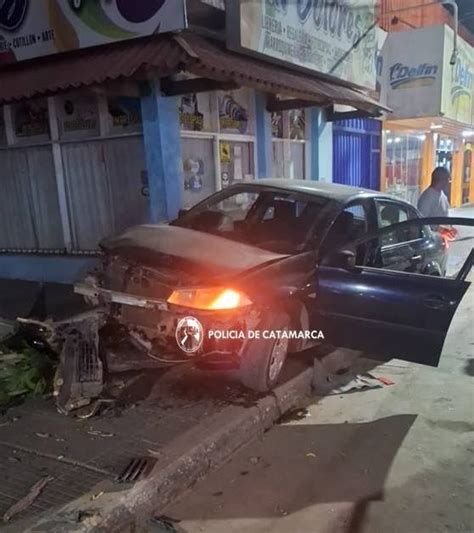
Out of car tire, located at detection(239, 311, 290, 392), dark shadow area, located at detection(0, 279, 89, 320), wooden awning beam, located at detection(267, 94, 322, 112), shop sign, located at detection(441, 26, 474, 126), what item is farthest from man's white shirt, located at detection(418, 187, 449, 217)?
shop sign, located at detection(441, 26, 474, 126)

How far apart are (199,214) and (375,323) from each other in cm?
215

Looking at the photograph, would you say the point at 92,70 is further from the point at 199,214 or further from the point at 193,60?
the point at 199,214

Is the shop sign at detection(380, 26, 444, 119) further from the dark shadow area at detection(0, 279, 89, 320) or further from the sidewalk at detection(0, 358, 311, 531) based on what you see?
the sidewalk at detection(0, 358, 311, 531)

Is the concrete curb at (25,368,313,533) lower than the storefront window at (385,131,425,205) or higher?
lower

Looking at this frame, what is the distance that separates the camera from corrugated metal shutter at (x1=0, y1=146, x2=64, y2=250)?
25.5 feet

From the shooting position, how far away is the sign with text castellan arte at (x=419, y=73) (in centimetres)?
1216

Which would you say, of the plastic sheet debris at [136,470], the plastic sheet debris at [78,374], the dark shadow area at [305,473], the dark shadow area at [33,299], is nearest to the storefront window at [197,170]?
the dark shadow area at [33,299]

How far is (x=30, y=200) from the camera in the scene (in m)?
8.09

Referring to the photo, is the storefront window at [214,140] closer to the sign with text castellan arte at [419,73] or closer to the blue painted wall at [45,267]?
the blue painted wall at [45,267]

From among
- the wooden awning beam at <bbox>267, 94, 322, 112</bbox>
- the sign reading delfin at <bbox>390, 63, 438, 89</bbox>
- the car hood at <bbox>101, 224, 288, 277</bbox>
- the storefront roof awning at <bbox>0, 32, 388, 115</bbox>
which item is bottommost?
the car hood at <bbox>101, 224, 288, 277</bbox>

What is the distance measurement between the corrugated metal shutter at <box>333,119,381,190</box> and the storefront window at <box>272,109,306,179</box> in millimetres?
1474

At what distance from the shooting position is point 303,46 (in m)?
8.05

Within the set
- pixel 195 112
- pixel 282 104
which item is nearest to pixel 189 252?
pixel 195 112

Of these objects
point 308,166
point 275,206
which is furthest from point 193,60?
point 308,166
